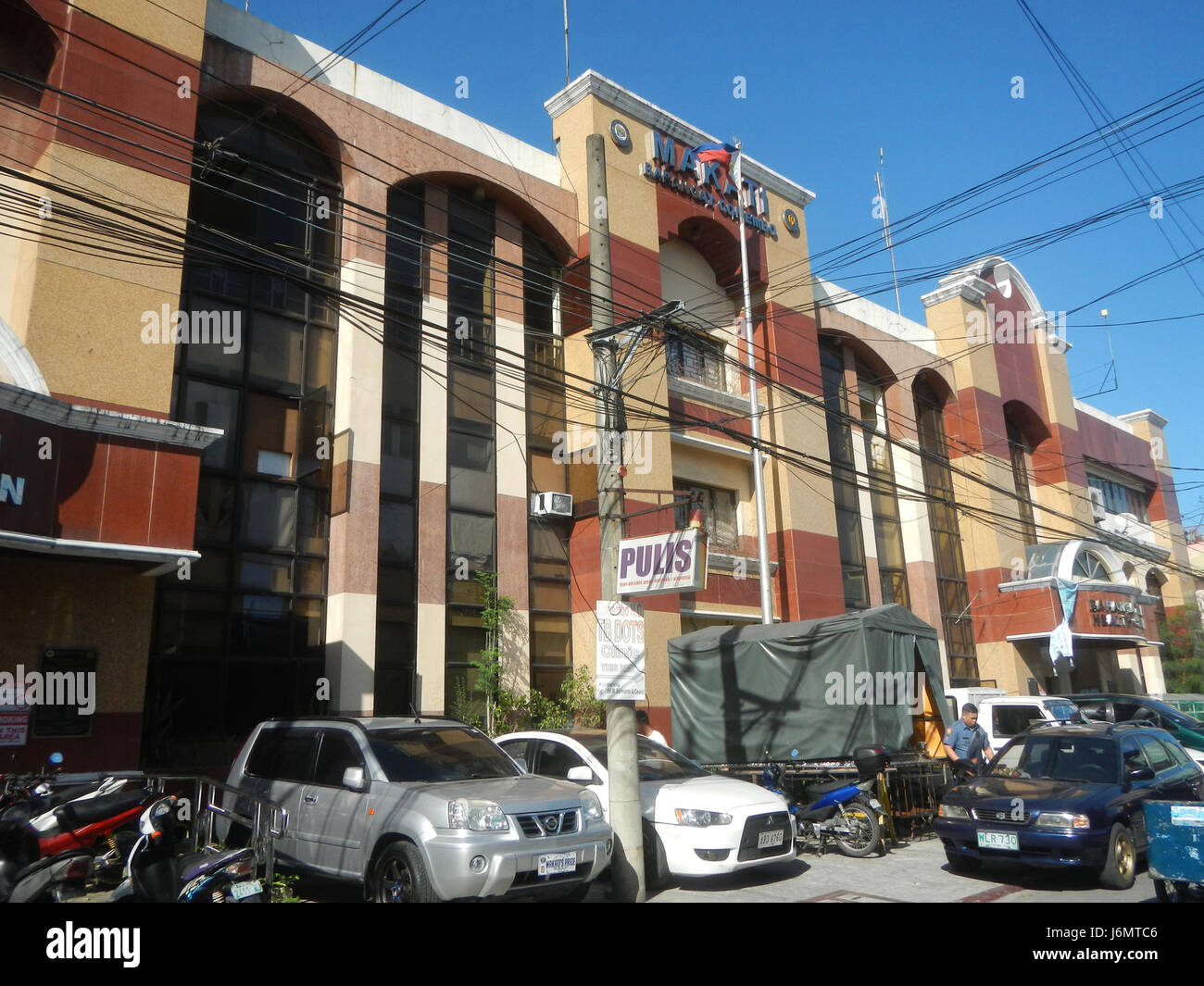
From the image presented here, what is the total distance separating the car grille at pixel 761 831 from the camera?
9469 millimetres

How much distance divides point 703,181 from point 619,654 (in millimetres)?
16941

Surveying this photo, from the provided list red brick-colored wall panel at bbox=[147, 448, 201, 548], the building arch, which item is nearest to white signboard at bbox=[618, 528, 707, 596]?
red brick-colored wall panel at bbox=[147, 448, 201, 548]

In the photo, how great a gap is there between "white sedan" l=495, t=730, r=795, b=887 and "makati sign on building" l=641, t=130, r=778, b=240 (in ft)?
48.2

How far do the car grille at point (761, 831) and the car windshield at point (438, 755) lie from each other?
8.34 ft

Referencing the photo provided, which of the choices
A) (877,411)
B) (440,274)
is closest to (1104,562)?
(877,411)

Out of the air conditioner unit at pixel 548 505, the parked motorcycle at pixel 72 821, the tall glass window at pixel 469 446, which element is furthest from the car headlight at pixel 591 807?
the air conditioner unit at pixel 548 505

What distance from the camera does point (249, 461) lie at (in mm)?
15031

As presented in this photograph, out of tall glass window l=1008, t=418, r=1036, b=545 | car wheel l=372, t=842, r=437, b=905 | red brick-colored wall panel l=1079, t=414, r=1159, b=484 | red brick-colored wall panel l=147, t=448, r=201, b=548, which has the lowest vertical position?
car wheel l=372, t=842, r=437, b=905

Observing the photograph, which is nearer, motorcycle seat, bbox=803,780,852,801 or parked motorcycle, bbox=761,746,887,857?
parked motorcycle, bbox=761,746,887,857

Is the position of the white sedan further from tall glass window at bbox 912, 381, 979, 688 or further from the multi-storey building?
tall glass window at bbox 912, 381, 979, 688

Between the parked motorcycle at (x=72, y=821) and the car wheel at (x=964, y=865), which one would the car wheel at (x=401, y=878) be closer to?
the parked motorcycle at (x=72, y=821)

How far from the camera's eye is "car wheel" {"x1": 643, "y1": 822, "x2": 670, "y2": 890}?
9.51 meters

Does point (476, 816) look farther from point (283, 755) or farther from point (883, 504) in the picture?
point (883, 504)
